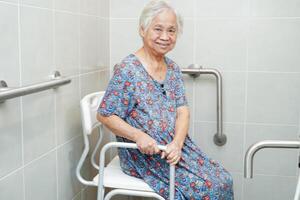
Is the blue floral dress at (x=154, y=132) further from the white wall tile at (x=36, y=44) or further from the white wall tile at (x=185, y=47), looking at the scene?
the white wall tile at (x=185, y=47)

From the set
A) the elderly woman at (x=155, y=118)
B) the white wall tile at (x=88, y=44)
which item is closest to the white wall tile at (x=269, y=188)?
the elderly woman at (x=155, y=118)

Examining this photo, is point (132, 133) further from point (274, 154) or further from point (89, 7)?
point (274, 154)

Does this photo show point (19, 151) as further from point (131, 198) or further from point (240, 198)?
point (240, 198)

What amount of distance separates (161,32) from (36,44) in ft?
1.79

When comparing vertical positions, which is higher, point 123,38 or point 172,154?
point 123,38

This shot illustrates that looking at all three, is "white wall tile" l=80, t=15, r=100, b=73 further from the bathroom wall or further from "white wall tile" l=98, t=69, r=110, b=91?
the bathroom wall

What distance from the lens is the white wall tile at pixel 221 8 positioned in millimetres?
2260

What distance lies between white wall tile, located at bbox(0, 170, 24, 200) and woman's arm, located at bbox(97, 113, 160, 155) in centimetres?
41

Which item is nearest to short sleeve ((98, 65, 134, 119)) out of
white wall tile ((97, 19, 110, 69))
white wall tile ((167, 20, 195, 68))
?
white wall tile ((97, 19, 110, 69))

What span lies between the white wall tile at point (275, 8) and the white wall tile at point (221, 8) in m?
0.05

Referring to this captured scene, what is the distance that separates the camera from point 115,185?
5.46 ft

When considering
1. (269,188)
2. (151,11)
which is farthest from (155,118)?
(269,188)

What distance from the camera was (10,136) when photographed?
136 centimetres

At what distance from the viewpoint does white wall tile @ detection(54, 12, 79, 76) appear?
171 cm
